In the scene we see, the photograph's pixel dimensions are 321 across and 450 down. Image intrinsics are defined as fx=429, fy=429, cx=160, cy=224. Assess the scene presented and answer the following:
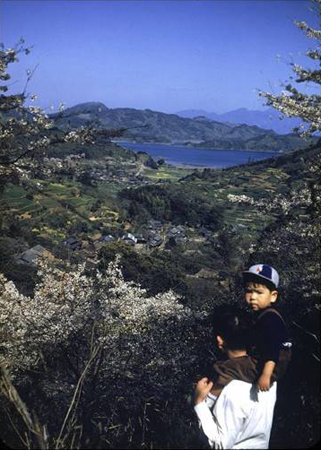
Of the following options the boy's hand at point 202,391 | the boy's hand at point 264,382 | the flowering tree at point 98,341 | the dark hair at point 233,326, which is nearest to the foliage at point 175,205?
the flowering tree at point 98,341

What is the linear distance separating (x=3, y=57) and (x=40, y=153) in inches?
82.8

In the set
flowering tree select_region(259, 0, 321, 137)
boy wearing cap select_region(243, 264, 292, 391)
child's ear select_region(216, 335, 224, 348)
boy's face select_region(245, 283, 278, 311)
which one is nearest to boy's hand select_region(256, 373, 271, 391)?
boy wearing cap select_region(243, 264, 292, 391)

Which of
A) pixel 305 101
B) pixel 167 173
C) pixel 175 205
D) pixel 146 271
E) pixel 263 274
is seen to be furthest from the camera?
pixel 167 173

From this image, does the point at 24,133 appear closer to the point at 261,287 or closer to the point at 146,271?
the point at 261,287

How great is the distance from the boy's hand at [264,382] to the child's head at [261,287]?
74 centimetres

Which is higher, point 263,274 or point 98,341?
point 263,274

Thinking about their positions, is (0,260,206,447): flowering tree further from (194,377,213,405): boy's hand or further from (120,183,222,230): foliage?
(120,183,222,230): foliage

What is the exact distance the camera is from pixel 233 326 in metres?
3.94

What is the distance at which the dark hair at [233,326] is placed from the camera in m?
3.90

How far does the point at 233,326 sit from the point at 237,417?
0.76 m

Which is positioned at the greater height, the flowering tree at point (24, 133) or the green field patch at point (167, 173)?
the green field patch at point (167, 173)

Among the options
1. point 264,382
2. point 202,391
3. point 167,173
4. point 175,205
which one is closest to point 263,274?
point 264,382

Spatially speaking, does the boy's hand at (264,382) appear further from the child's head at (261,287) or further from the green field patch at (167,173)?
the green field patch at (167,173)

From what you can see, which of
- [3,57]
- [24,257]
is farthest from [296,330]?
[24,257]
